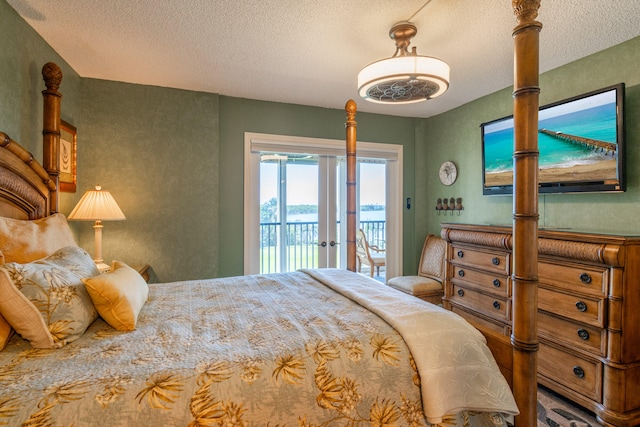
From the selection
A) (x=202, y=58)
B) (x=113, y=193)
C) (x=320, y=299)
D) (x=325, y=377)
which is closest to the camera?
(x=325, y=377)

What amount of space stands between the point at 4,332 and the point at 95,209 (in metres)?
1.55

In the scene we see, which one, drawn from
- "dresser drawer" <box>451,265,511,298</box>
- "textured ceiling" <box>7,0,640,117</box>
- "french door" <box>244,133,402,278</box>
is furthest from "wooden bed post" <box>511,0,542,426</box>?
"french door" <box>244,133,402,278</box>

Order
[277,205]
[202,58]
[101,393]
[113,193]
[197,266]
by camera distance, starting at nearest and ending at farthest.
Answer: [101,393]
[202,58]
[113,193]
[197,266]
[277,205]

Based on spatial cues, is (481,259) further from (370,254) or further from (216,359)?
(216,359)

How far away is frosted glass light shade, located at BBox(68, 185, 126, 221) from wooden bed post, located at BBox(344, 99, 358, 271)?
1.88m

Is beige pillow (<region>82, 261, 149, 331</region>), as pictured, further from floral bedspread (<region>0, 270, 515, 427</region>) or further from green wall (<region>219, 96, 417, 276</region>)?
green wall (<region>219, 96, 417, 276</region>)

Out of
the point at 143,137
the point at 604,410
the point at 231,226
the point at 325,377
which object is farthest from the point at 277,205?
the point at 604,410

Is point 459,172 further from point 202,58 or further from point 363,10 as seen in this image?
point 202,58

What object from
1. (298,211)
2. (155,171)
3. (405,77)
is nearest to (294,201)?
(298,211)

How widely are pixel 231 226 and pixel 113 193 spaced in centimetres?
114

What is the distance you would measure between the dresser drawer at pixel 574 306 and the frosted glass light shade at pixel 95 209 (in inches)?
130

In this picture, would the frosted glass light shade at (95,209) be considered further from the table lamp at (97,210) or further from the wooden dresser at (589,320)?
the wooden dresser at (589,320)

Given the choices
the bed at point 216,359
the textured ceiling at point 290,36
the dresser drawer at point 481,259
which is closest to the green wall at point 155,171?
the textured ceiling at point 290,36

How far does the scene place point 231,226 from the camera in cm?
350
